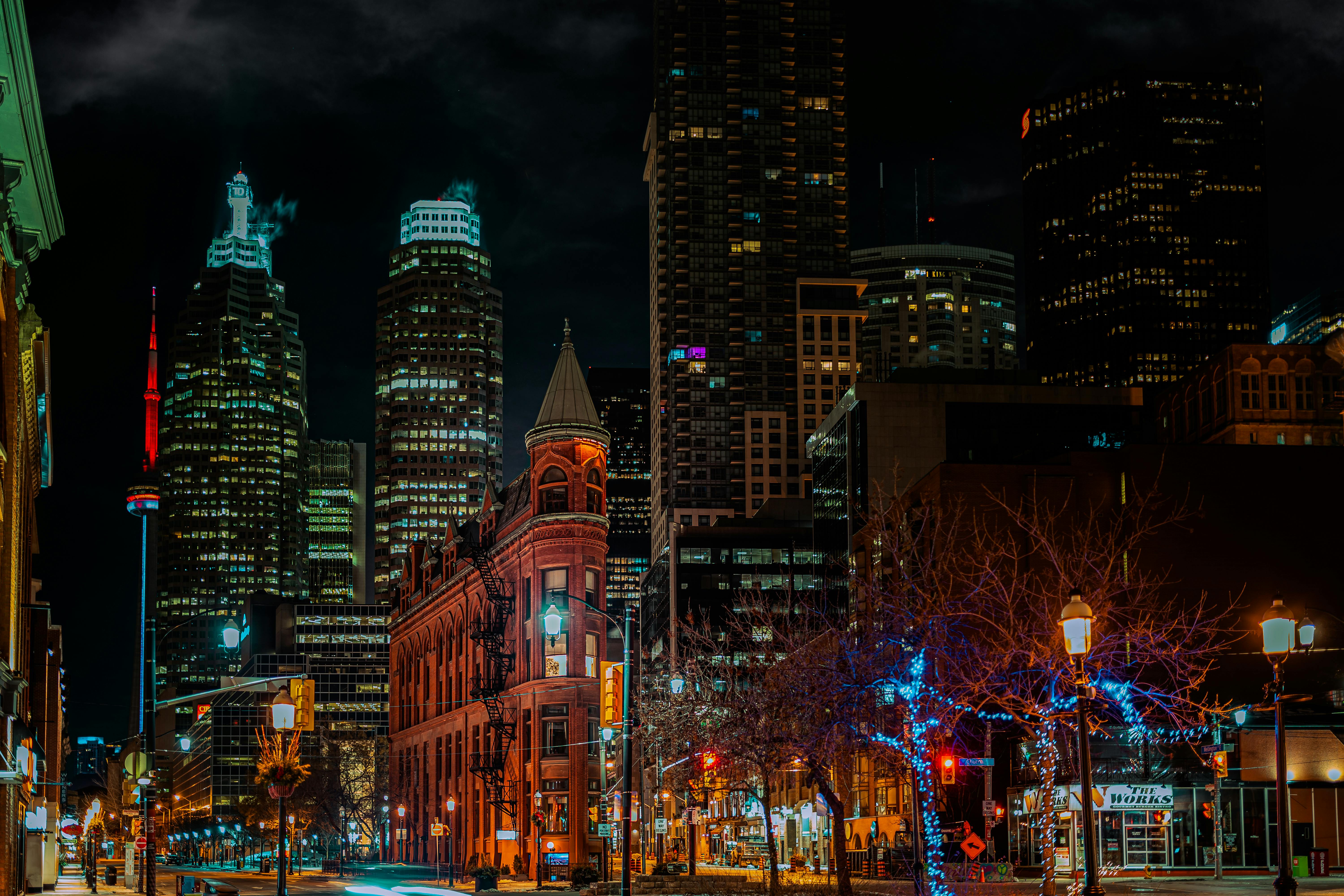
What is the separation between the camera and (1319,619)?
91.2 meters

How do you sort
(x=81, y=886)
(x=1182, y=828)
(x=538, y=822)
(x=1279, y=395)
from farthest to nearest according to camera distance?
(x=1279, y=395) < (x=538, y=822) < (x=81, y=886) < (x=1182, y=828)

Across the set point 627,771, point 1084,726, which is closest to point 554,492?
point 627,771

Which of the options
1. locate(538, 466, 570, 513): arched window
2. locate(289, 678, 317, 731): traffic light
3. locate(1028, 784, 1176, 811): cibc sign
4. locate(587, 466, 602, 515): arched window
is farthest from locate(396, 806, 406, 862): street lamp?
locate(289, 678, 317, 731): traffic light

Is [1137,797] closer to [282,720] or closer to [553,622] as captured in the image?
[553,622]

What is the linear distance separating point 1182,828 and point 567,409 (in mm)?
46300

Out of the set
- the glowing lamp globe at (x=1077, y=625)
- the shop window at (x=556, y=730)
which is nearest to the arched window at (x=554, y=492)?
the shop window at (x=556, y=730)

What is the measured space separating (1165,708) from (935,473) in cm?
6603

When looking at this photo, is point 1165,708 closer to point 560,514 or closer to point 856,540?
point 560,514

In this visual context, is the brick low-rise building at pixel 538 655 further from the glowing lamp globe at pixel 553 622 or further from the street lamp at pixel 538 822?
the glowing lamp globe at pixel 553 622

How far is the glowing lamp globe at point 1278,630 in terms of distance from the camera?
24641 mm

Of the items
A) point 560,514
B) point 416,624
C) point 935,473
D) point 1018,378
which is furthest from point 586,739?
point 1018,378

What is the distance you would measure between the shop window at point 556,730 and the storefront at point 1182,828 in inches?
1251

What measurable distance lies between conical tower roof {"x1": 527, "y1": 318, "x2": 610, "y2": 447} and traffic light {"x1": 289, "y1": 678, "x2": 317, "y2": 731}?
57.2m

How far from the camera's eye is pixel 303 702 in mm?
38781
